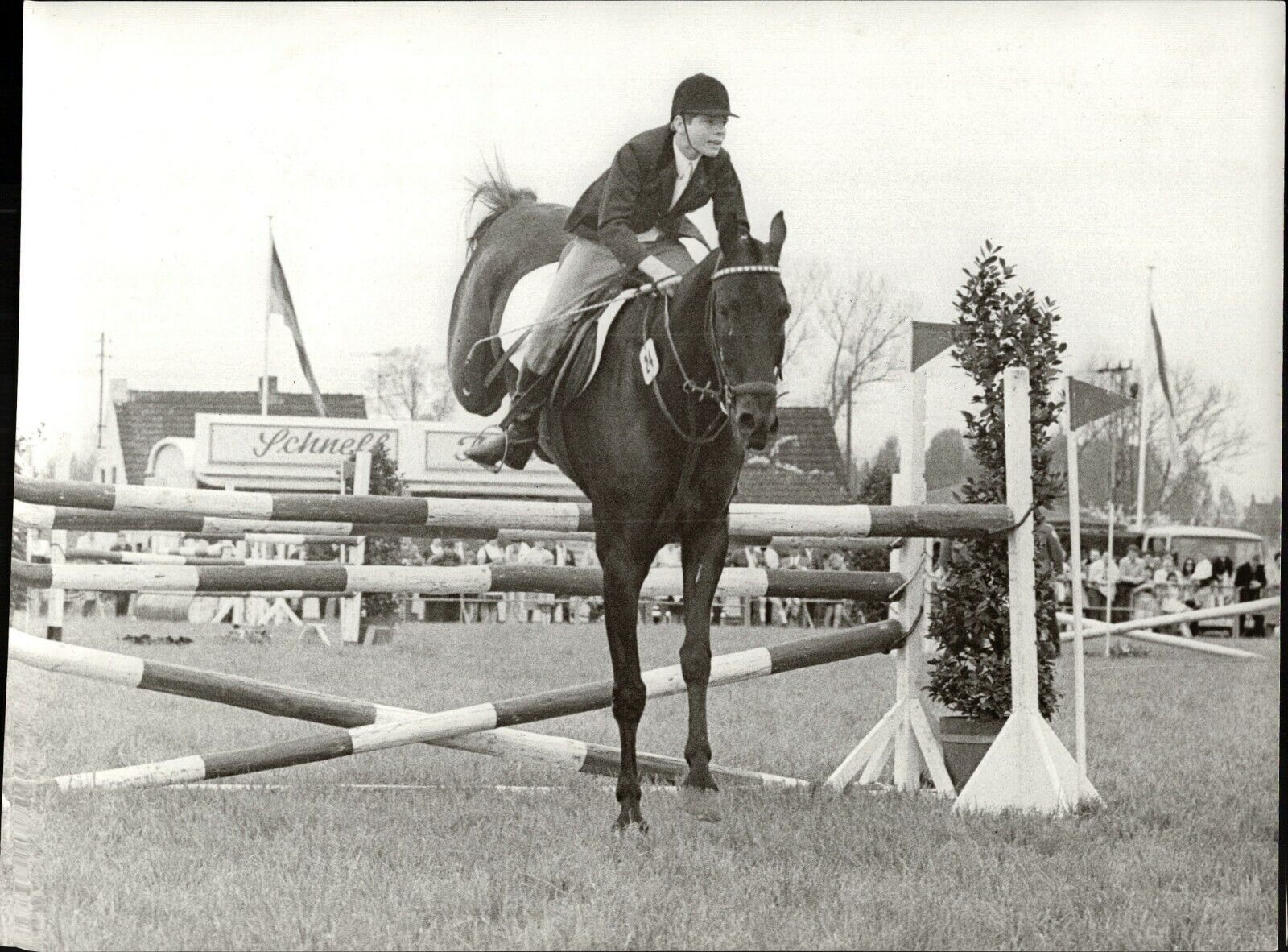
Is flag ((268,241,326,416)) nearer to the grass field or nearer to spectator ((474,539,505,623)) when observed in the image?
spectator ((474,539,505,623))

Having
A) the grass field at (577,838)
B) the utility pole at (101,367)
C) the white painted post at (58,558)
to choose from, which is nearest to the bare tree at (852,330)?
the grass field at (577,838)

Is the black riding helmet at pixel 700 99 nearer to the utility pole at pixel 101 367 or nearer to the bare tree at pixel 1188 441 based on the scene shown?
the bare tree at pixel 1188 441

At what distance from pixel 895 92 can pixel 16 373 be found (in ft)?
8.66

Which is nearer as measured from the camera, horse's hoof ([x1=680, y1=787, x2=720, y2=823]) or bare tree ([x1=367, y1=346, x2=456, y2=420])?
horse's hoof ([x1=680, y1=787, x2=720, y2=823])

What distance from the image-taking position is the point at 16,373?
12.7ft

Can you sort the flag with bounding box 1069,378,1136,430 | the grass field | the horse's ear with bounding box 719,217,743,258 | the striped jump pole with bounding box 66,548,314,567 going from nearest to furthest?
the grass field
the horse's ear with bounding box 719,217,743,258
the flag with bounding box 1069,378,1136,430
the striped jump pole with bounding box 66,548,314,567

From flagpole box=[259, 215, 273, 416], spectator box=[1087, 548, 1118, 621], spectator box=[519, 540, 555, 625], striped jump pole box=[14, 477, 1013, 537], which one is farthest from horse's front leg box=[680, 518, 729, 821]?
spectator box=[1087, 548, 1118, 621]

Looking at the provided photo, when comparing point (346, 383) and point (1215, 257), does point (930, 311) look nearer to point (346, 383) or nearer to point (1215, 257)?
point (1215, 257)

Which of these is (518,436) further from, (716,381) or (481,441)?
(716,381)

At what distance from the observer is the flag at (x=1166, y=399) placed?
13.4 feet

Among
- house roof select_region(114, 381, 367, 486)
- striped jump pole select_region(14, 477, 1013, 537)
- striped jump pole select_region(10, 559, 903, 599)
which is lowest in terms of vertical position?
striped jump pole select_region(10, 559, 903, 599)

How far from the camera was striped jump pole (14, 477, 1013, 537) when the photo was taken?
3.65m

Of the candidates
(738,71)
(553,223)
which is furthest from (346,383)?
(738,71)

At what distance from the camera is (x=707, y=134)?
384 cm
